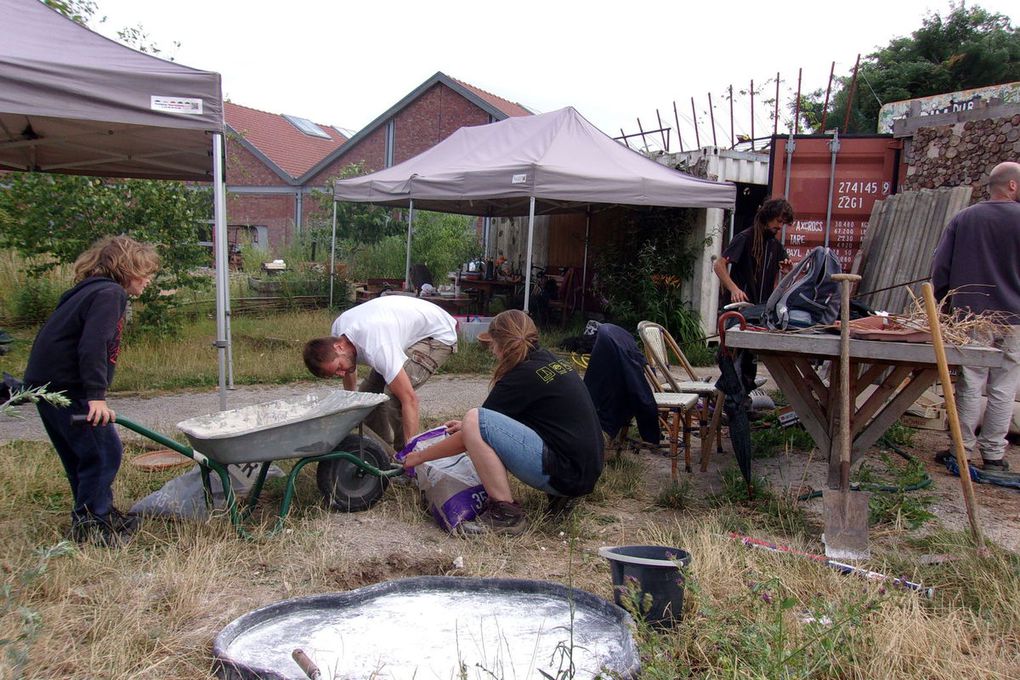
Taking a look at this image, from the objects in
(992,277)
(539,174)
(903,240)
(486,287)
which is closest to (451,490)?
(992,277)

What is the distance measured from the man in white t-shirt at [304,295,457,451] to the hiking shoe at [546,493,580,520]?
877 millimetres

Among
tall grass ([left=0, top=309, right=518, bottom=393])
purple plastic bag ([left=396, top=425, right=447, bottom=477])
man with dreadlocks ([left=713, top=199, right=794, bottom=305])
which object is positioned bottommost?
tall grass ([left=0, top=309, right=518, bottom=393])

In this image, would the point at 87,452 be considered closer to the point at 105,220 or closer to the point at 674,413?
the point at 674,413

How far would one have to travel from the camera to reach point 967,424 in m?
5.31

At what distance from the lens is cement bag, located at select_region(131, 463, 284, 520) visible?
4.04m

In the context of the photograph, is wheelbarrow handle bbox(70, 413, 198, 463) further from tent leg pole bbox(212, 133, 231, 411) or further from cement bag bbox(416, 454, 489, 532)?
tent leg pole bbox(212, 133, 231, 411)

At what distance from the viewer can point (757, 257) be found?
6137 millimetres

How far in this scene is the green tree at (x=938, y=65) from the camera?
24.7 metres

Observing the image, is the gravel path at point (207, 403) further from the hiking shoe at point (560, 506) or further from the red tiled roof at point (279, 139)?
the red tiled roof at point (279, 139)

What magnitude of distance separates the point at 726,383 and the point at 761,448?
130 centimetres

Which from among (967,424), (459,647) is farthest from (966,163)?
(459,647)

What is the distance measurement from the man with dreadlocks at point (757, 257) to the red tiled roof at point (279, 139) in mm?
26750

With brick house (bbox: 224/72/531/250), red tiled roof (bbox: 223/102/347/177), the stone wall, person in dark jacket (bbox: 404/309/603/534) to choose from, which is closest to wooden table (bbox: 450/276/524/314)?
the stone wall

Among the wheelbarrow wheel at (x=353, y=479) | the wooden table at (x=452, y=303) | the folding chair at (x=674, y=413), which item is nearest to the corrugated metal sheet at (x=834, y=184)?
the folding chair at (x=674, y=413)
